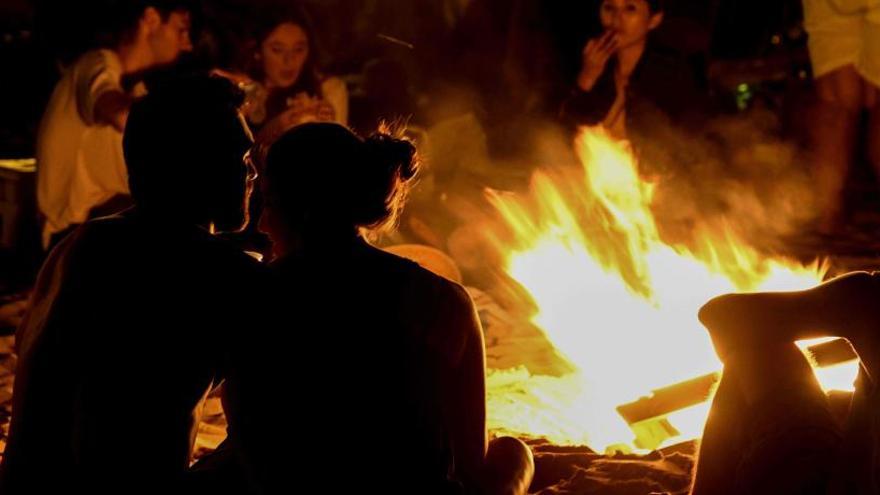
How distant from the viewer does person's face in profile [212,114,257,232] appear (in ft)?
9.62

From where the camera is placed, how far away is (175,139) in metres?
2.85

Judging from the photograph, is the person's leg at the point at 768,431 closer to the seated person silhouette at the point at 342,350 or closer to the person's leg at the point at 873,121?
the seated person silhouette at the point at 342,350

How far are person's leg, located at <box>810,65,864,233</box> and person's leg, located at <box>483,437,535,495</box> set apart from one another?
239 inches

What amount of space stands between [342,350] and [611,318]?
131 inches

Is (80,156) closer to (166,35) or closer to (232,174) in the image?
(166,35)

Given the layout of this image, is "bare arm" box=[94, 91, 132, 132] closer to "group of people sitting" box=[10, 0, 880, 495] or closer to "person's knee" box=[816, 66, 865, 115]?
"group of people sitting" box=[10, 0, 880, 495]

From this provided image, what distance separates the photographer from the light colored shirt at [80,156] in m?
7.36

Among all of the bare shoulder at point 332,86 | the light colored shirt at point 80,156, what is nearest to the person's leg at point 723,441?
the light colored shirt at point 80,156

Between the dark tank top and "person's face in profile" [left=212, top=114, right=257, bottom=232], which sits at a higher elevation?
"person's face in profile" [left=212, top=114, right=257, bottom=232]

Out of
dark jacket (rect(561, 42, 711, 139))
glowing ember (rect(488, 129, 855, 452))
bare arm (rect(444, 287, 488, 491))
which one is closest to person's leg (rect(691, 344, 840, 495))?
bare arm (rect(444, 287, 488, 491))

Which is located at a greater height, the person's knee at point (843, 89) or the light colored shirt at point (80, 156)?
the person's knee at point (843, 89)

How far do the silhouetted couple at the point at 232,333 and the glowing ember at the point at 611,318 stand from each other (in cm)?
237

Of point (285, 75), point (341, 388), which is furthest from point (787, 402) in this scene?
point (285, 75)

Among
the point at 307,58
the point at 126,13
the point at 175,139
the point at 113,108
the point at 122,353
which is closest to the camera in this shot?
the point at 122,353
